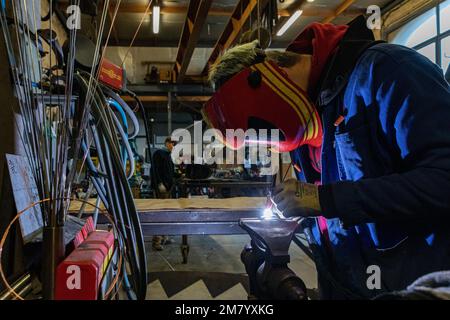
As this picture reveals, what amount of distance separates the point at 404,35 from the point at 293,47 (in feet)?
18.5

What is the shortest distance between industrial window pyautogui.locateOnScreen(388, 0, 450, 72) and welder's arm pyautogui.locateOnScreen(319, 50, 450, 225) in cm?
460

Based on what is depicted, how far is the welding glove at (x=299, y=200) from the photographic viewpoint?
756mm

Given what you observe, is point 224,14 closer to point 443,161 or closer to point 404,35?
point 404,35

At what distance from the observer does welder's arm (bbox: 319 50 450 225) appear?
636mm

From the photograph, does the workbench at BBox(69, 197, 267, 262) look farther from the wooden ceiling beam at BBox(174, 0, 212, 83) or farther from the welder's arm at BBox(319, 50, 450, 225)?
the wooden ceiling beam at BBox(174, 0, 212, 83)

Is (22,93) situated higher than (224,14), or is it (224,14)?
(224,14)

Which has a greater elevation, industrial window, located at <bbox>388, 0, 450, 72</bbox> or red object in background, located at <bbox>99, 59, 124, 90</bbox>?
industrial window, located at <bbox>388, 0, 450, 72</bbox>

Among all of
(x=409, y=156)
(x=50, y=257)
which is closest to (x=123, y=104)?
(x=50, y=257)

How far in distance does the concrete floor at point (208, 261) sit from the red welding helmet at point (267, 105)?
4.16 ft

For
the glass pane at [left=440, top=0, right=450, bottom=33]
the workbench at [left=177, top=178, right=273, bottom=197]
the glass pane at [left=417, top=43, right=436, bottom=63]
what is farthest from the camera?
the glass pane at [left=417, top=43, right=436, bottom=63]

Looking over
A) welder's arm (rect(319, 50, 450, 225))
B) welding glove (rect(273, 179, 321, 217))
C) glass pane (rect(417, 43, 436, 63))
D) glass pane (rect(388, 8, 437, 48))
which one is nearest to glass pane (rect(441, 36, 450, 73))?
glass pane (rect(417, 43, 436, 63))

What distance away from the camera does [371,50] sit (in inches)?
31.6

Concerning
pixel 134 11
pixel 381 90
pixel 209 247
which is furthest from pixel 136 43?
pixel 381 90

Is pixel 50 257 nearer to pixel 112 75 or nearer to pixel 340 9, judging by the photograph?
pixel 112 75
